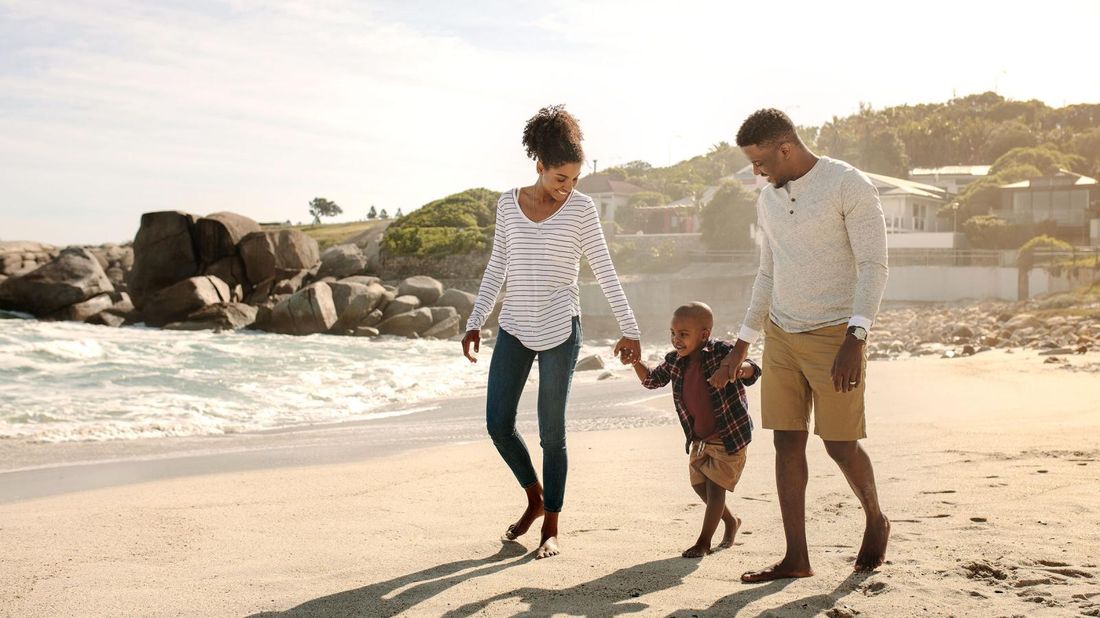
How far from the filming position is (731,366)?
4.10 meters

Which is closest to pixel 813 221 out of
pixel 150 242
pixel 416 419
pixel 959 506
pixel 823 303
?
pixel 823 303

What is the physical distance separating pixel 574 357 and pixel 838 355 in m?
1.27

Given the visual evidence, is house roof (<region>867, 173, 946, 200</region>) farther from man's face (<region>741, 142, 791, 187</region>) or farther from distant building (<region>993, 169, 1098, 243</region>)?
man's face (<region>741, 142, 791, 187</region>)

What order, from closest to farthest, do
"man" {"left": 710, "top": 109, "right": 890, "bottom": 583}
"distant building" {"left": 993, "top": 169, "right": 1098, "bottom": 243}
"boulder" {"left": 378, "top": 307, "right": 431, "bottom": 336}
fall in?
"man" {"left": 710, "top": 109, "right": 890, "bottom": 583} → "boulder" {"left": 378, "top": 307, "right": 431, "bottom": 336} → "distant building" {"left": 993, "top": 169, "right": 1098, "bottom": 243}

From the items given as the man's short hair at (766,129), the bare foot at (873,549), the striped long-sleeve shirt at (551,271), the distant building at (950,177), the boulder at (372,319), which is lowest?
the boulder at (372,319)

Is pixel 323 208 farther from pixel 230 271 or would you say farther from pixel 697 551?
pixel 697 551

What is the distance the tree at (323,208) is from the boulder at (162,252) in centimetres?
4405

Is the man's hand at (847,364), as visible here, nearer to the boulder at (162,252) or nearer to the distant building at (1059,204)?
the boulder at (162,252)

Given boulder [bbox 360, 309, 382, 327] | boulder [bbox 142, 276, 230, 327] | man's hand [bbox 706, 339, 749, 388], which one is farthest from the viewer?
boulder [bbox 142, 276, 230, 327]

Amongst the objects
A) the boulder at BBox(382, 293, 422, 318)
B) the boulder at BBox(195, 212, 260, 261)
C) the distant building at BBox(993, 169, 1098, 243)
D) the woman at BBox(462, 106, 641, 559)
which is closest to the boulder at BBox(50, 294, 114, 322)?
the boulder at BBox(195, 212, 260, 261)

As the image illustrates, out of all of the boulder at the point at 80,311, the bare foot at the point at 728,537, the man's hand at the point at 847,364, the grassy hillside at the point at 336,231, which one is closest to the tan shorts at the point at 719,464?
the bare foot at the point at 728,537

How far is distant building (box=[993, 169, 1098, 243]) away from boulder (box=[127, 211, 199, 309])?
30412 mm

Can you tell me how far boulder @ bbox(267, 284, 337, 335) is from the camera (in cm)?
2708

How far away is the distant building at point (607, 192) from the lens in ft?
193
